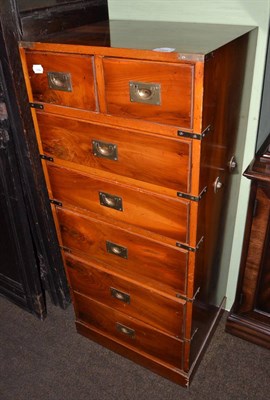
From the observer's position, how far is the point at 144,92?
3.29ft

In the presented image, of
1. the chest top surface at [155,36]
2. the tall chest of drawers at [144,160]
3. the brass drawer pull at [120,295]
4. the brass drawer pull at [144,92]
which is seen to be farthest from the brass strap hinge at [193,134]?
the brass drawer pull at [120,295]

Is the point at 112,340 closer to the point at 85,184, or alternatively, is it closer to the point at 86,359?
the point at 86,359

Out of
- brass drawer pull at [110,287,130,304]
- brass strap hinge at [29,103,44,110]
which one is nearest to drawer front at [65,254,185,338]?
brass drawer pull at [110,287,130,304]

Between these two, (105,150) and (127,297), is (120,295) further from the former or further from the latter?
(105,150)

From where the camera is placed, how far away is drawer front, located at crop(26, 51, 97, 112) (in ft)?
3.52

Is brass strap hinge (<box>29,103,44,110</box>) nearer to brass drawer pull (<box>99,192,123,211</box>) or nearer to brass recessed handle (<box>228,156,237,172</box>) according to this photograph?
brass drawer pull (<box>99,192,123,211</box>)

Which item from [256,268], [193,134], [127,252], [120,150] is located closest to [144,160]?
[120,150]

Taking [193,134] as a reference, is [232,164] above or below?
below

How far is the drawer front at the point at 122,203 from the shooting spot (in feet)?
3.86

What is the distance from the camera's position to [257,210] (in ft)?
4.73

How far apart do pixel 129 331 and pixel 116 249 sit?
48cm

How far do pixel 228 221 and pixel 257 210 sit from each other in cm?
18

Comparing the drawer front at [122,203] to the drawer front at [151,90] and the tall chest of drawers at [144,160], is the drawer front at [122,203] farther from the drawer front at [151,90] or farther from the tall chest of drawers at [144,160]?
the drawer front at [151,90]

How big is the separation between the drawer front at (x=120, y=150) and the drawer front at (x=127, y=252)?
260 mm
